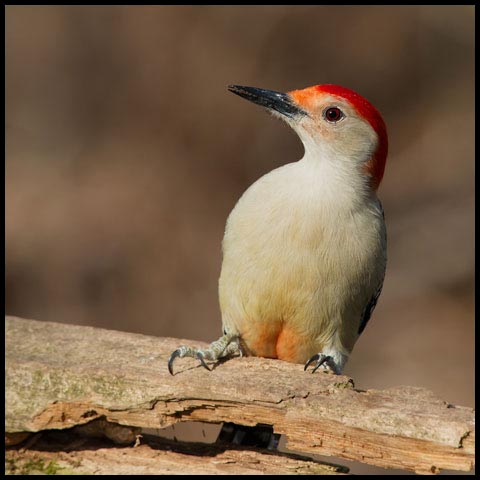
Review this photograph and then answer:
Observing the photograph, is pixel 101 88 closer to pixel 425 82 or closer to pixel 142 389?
pixel 425 82

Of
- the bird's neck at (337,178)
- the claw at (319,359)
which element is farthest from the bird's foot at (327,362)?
the bird's neck at (337,178)

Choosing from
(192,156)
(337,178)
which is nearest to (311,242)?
(337,178)

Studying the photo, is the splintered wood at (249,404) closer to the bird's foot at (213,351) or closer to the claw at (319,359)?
the bird's foot at (213,351)

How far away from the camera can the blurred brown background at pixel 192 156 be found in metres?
11.2

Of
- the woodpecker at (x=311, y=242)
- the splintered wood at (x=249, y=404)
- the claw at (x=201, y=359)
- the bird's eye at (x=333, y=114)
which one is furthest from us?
the bird's eye at (x=333, y=114)

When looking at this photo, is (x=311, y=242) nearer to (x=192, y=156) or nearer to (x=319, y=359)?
(x=319, y=359)

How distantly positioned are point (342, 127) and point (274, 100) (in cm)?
51

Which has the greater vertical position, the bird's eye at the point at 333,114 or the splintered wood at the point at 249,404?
the bird's eye at the point at 333,114

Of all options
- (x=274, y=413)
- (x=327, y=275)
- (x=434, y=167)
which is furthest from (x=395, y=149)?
(x=274, y=413)

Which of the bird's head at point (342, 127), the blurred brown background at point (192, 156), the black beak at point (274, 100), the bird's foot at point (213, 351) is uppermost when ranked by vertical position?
the blurred brown background at point (192, 156)

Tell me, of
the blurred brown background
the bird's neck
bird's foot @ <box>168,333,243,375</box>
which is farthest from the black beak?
the blurred brown background

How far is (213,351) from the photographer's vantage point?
19.3ft

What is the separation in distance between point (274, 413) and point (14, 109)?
789 cm

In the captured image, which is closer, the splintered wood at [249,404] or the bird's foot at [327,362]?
the splintered wood at [249,404]
